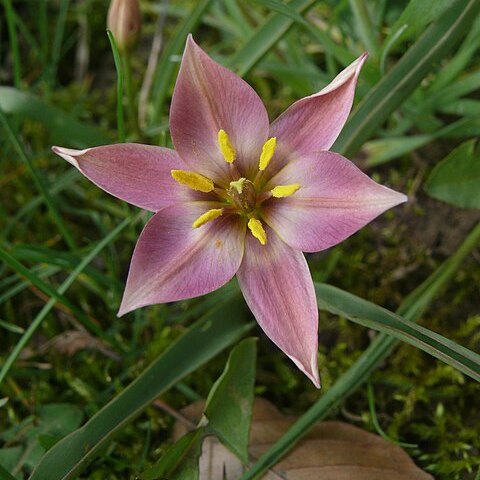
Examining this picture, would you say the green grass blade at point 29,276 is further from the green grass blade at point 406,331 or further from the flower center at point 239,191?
the green grass blade at point 406,331

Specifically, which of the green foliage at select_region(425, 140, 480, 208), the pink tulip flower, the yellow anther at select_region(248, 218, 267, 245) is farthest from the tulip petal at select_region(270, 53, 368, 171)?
the green foliage at select_region(425, 140, 480, 208)

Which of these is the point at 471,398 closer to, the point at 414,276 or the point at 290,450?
the point at 414,276

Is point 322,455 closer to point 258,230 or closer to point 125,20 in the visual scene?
point 258,230

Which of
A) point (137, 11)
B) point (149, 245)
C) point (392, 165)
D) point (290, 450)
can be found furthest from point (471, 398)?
point (137, 11)

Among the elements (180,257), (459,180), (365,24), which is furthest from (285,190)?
(365,24)

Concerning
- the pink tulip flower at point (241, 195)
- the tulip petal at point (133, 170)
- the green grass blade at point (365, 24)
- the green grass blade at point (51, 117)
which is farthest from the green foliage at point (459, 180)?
the green grass blade at point (51, 117)

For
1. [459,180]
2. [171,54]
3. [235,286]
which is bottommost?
[235,286]
